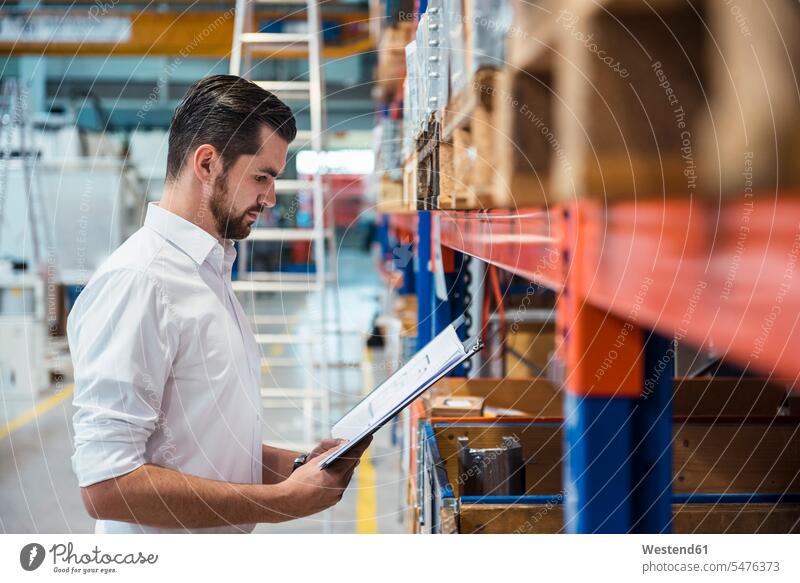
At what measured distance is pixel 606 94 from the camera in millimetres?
976

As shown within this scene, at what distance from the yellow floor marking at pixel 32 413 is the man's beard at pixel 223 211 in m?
4.59

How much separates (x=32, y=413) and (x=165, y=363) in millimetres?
5928

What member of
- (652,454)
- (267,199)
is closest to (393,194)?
(267,199)

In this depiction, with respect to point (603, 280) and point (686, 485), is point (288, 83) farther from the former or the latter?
point (603, 280)

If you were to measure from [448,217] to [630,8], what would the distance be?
212cm

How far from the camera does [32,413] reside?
23.6ft

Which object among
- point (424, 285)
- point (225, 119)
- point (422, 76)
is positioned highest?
point (422, 76)

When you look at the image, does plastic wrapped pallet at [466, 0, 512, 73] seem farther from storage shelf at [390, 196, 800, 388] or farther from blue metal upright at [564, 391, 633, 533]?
blue metal upright at [564, 391, 633, 533]

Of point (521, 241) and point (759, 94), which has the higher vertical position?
point (759, 94)

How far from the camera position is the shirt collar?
76.8 inches

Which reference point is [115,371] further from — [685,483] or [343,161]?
[343,161]

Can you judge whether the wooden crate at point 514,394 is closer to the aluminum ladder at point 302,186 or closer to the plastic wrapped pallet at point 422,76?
the aluminum ladder at point 302,186

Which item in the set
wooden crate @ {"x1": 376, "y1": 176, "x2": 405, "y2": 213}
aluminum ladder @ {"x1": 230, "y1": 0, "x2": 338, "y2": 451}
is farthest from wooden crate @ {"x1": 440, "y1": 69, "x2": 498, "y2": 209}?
wooden crate @ {"x1": 376, "y1": 176, "x2": 405, "y2": 213}

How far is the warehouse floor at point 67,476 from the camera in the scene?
459 centimetres
